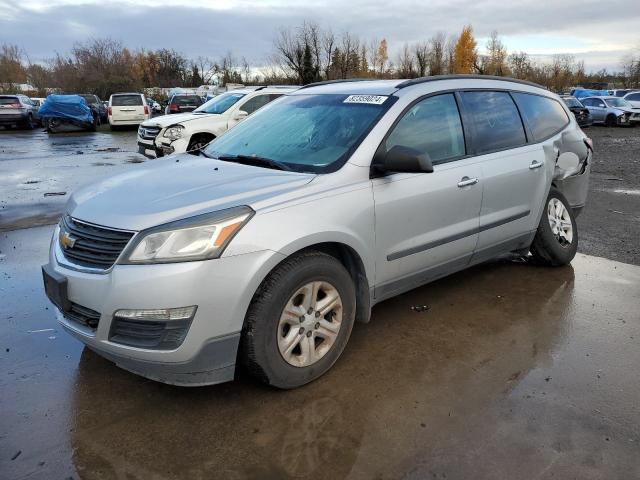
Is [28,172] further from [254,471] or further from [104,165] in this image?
[254,471]

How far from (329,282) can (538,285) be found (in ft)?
8.32

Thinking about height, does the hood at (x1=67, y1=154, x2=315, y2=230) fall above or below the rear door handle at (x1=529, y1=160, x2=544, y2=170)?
above

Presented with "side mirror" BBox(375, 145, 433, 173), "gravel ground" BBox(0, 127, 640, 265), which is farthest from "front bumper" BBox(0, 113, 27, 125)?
"side mirror" BBox(375, 145, 433, 173)

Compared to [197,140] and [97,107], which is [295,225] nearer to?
[197,140]

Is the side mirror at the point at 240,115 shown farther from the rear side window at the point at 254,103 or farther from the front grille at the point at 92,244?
the front grille at the point at 92,244

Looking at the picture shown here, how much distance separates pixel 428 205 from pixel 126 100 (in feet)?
76.1

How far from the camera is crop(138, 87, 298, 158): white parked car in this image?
10.7 meters

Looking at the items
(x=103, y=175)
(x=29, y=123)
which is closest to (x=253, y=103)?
(x=103, y=175)

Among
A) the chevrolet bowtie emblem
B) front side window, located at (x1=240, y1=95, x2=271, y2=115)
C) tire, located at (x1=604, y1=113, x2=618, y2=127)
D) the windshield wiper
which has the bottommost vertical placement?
tire, located at (x1=604, y1=113, x2=618, y2=127)

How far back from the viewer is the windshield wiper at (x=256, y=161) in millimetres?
3485

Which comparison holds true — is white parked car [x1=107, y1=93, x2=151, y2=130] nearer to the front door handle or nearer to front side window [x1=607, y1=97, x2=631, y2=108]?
the front door handle

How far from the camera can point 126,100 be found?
24.0 m

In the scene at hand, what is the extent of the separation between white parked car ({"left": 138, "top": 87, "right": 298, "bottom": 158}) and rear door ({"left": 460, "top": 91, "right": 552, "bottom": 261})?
21.6 feet

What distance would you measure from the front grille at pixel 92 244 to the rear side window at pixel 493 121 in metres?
2.73
